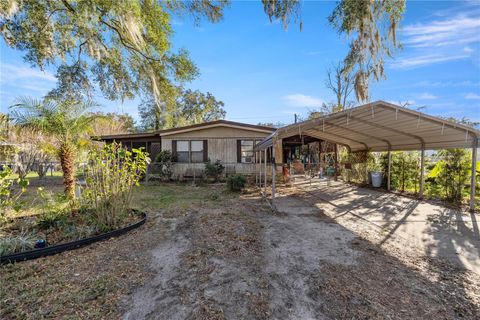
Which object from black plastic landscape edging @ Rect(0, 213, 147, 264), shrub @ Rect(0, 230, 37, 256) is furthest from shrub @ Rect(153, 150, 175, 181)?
shrub @ Rect(0, 230, 37, 256)

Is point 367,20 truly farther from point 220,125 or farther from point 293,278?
point 293,278

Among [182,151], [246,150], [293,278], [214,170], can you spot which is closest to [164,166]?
[182,151]

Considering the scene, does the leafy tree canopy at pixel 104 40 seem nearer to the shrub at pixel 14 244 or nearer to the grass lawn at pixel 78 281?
the shrub at pixel 14 244

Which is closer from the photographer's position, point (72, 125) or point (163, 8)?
point (72, 125)

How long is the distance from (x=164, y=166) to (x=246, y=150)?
4512 millimetres

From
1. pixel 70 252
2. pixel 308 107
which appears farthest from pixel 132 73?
pixel 308 107

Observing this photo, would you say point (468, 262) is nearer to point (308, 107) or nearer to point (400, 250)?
point (400, 250)

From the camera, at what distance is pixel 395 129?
760cm

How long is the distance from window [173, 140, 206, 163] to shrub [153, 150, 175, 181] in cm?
63

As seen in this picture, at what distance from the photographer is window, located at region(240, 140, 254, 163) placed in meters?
12.6

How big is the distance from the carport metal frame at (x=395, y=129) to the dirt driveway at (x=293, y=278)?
2700mm

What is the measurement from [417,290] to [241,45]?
12105 millimetres

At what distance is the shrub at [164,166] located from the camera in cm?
1203

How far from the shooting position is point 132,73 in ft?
33.3
